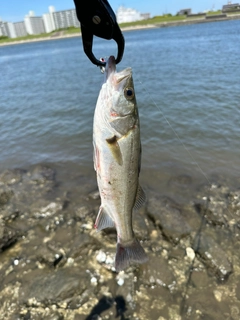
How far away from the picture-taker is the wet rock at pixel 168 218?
6117 mm

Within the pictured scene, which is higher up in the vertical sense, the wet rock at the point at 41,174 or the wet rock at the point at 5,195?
the wet rock at the point at 5,195

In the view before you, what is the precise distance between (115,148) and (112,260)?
3.50 metres

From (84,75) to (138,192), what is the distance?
82.1 feet

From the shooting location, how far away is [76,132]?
1346 cm

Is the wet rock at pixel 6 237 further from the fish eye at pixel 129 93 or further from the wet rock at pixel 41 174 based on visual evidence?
the fish eye at pixel 129 93

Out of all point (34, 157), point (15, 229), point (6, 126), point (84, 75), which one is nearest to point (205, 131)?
point (34, 157)

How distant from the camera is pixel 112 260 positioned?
18.1 ft

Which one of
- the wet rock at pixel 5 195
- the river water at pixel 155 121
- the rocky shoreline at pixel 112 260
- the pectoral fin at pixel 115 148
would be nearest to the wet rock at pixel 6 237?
the rocky shoreline at pixel 112 260

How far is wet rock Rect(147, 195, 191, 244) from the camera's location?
6.12 meters

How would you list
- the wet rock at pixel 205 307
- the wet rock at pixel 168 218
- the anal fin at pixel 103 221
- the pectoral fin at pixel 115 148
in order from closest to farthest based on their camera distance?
the pectoral fin at pixel 115 148 < the anal fin at pixel 103 221 < the wet rock at pixel 205 307 < the wet rock at pixel 168 218

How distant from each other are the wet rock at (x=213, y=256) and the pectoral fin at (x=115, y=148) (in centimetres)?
375

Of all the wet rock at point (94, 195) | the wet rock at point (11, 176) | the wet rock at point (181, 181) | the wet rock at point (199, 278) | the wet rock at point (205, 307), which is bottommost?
the wet rock at point (205, 307)

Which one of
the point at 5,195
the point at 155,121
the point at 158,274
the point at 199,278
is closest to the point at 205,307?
the point at 199,278

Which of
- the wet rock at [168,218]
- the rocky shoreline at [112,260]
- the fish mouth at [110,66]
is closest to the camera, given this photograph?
the fish mouth at [110,66]
